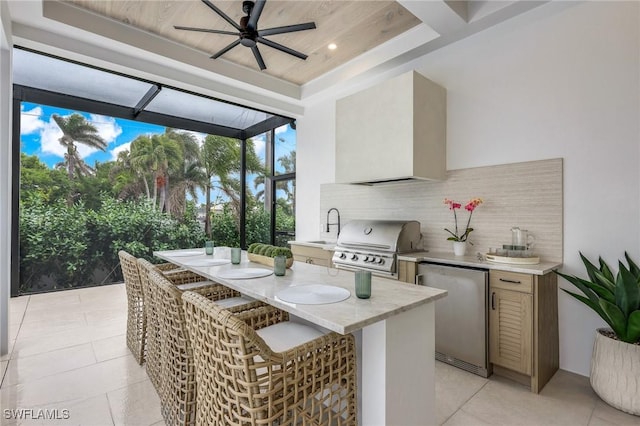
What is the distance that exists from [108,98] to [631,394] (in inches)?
242

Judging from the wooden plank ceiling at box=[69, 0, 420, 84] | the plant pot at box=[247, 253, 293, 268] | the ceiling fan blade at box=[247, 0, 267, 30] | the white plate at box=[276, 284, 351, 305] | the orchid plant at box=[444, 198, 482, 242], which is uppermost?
the wooden plank ceiling at box=[69, 0, 420, 84]

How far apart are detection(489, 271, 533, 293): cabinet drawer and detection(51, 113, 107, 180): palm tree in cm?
552

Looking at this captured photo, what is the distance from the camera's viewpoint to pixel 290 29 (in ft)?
8.24

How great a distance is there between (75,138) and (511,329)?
5.89m

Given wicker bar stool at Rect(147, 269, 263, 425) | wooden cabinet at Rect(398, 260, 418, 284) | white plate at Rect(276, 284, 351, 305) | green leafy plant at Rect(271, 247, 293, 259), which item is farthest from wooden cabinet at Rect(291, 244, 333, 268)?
white plate at Rect(276, 284, 351, 305)

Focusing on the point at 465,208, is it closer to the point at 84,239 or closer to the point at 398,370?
the point at 398,370

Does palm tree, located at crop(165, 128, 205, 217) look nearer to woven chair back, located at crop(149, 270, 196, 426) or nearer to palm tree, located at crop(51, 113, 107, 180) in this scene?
Result: palm tree, located at crop(51, 113, 107, 180)

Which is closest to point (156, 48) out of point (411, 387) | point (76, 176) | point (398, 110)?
point (398, 110)

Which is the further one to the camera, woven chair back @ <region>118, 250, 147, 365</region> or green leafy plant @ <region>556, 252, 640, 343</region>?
woven chair back @ <region>118, 250, 147, 365</region>

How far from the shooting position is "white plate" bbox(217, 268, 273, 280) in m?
1.81

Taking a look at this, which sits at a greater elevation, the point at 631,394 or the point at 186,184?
the point at 186,184

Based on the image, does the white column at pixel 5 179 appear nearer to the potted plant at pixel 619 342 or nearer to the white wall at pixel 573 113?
the white wall at pixel 573 113

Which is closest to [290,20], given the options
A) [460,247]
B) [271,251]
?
[271,251]

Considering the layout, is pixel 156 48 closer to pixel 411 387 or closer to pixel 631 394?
pixel 411 387
